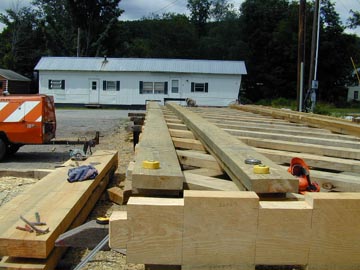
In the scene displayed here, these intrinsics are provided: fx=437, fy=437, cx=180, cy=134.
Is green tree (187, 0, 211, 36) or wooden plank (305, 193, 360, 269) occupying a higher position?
green tree (187, 0, 211, 36)

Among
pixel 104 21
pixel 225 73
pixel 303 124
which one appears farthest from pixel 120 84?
pixel 303 124

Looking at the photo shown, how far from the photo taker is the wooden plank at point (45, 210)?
2.54 meters

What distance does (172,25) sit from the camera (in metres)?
55.9

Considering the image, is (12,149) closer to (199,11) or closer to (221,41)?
(221,41)

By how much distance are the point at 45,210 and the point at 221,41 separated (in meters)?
53.2

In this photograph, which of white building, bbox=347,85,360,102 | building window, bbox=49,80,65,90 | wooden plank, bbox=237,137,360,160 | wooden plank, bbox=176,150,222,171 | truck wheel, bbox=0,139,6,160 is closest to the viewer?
wooden plank, bbox=176,150,222,171

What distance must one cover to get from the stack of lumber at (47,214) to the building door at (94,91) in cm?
3086

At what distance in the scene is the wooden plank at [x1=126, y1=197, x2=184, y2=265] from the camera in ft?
5.53

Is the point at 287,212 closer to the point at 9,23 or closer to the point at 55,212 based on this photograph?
the point at 55,212

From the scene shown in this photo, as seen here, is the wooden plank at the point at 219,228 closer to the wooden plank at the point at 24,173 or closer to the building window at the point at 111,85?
the wooden plank at the point at 24,173

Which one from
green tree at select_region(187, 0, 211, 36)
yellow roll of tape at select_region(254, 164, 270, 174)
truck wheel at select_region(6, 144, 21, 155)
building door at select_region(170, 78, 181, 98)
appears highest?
green tree at select_region(187, 0, 211, 36)

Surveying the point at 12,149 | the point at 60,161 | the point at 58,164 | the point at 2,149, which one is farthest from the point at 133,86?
the point at 58,164

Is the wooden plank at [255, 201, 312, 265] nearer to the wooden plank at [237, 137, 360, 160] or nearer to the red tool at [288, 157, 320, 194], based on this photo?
the red tool at [288, 157, 320, 194]

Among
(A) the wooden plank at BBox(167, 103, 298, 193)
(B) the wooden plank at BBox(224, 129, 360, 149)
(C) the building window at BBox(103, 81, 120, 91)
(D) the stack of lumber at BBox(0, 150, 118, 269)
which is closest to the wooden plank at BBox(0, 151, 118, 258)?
(D) the stack of lumber at BBox(0, 150, 118, 269)
